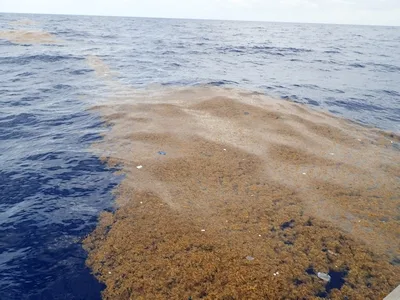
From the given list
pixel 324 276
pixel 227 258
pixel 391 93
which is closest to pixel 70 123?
pixel 227 258

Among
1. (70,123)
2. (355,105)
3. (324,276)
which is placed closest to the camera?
(324,276)

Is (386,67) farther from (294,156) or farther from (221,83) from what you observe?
(294,156)

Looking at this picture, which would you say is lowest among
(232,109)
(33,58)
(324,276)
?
(324,276)

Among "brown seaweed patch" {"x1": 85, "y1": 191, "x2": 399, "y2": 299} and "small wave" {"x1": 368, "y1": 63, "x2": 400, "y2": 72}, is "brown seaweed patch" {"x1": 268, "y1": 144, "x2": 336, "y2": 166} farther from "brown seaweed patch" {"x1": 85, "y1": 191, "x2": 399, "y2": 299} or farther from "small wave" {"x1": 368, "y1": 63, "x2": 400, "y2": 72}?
"small wave" {"x1": 368, "y1": 63, "x2": 400, "y2": 72}

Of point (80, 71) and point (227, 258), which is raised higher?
point (80, 71)

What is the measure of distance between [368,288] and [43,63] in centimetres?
1698

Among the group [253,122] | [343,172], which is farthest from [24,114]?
[343,172]

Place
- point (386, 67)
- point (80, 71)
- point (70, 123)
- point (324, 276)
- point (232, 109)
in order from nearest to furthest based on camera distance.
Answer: point (324, 276) < point (70, 123) < point (232, 109) < point (80, 71) < point (386, 67)

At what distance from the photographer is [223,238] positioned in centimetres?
357

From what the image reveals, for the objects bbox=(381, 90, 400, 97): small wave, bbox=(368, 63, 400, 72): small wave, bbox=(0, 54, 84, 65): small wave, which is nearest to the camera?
bbox=(381, 90, 400, 97): small wave

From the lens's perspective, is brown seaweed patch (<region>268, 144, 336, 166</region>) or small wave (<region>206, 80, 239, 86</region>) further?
small wave (<region>206, 80, 239, 86</region>)

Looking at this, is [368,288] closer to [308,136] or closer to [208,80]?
[308,136]

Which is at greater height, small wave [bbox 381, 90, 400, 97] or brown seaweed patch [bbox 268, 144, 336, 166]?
brown seaweed patch [bbox 268, 144, 336, 166]

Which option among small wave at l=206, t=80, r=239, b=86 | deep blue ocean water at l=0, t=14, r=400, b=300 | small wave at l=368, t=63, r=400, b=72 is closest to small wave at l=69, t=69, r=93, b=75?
deep blue ocean water at l=0, t=14, r=400, b=300
